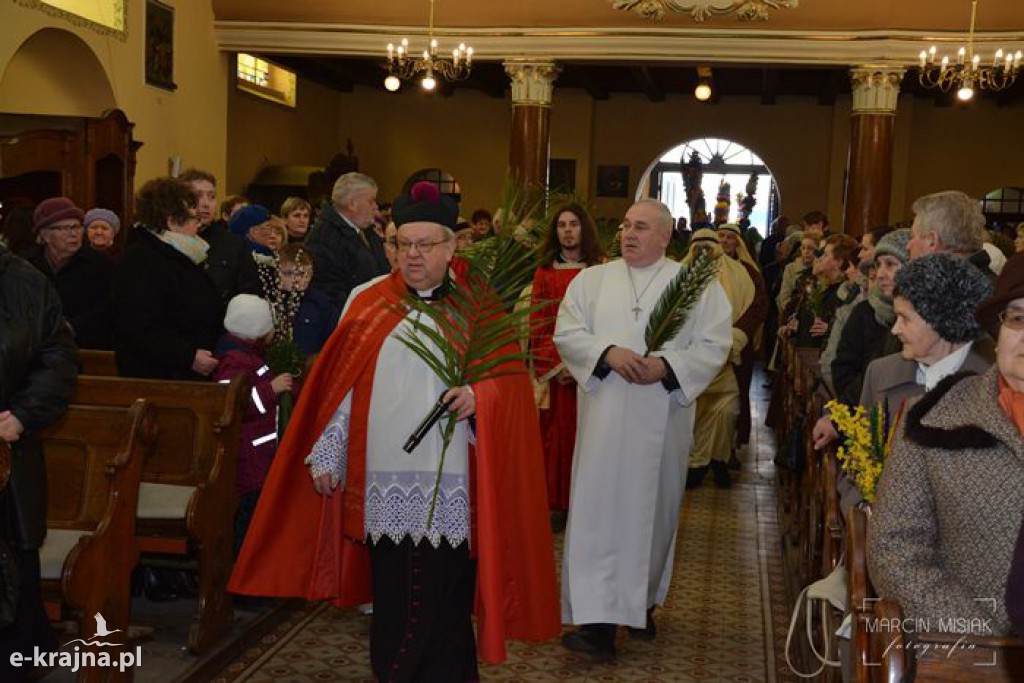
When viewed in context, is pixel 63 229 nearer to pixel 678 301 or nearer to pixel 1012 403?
pixel 678 301

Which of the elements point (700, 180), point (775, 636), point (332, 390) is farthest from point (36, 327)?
point (700, 180)

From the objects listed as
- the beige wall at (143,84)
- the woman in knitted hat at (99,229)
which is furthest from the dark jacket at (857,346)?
the beige wall at (143,84)

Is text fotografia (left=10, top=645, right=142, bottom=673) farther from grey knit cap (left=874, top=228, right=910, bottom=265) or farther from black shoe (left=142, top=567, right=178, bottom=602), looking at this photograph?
grey knit cap (left=874, top=228, right=910, bottom=265)

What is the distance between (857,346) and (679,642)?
5.15ft

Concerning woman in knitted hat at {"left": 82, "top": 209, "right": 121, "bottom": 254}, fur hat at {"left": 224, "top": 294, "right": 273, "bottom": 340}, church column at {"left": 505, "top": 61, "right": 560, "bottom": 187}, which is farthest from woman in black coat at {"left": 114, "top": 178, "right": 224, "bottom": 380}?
church column at {"left": 505, "top": 61, "right": 560, "bottom": 187}

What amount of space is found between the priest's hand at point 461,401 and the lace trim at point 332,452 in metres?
0.42

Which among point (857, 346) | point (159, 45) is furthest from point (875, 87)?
point (857, 346)

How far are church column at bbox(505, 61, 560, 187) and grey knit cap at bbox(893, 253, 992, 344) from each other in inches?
465

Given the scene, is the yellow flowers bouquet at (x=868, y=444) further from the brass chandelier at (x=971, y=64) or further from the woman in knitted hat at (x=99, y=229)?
the brass chandelier at (x=971, y=64)

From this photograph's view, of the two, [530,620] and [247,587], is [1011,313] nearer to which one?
[530,620]

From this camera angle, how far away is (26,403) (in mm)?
3434

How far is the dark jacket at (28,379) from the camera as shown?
3.42 metres

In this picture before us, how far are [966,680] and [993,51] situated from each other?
13.5 meters

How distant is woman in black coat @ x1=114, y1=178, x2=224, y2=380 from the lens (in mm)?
5117
